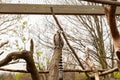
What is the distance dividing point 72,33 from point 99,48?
0.96 m

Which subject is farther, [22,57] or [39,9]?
[39,9]

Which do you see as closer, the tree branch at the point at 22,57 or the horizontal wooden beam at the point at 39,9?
the tree branch at the point at 22,57

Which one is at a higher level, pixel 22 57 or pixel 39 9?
pixel 39 9

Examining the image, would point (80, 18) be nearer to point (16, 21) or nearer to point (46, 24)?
point (46, 24)

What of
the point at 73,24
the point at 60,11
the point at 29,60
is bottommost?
the point at 29,60

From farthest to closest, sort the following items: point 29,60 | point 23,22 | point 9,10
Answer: point 23,22
point 9,10
point 29,60

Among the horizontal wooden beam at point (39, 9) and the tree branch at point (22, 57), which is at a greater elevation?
the horizontal wooden beam at point (39, 9)

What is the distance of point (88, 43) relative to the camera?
23.0 feet

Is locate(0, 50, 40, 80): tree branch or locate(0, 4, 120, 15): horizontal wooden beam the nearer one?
locate(0, 50, 40, 80): tree branch

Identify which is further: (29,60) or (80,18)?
(80,18)

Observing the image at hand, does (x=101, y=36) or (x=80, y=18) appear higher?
(x=80, y=18)

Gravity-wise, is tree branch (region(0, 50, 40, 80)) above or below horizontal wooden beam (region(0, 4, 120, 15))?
below

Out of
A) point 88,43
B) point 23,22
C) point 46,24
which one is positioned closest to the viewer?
point 23,22

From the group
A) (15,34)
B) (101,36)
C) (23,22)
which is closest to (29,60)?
(23,22)
